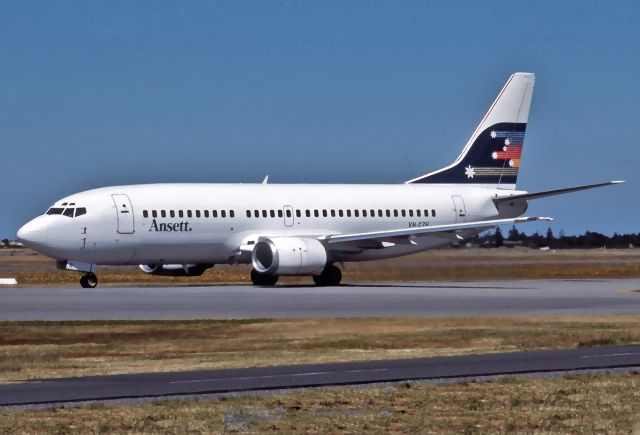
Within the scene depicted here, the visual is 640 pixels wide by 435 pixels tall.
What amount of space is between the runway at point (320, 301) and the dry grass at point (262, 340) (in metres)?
2.98

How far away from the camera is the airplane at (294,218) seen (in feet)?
180

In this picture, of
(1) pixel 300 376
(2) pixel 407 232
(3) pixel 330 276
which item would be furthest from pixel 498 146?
(1) pixel 300 376

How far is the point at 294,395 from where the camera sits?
60.6 ft

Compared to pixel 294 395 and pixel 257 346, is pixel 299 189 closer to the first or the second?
pixel 257 346

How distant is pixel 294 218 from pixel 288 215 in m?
0.31

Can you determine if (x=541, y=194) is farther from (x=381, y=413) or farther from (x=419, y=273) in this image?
(x=381, y=413)

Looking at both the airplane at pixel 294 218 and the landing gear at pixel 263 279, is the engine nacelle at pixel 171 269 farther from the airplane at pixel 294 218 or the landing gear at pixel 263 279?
the landing gear at pixel 263 279

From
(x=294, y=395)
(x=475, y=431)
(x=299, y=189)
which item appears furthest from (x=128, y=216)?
(x=475, y=431)

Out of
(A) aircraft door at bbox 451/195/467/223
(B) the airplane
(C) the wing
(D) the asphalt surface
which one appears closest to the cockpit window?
(B) the airplane

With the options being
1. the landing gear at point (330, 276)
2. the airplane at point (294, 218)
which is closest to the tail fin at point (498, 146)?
the airplane at point (294, 218)

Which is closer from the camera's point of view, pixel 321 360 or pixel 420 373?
pixel 420 373

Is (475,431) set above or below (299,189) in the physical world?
below

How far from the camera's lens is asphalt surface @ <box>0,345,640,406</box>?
1869 cm

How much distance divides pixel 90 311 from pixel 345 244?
22568 millimetres
